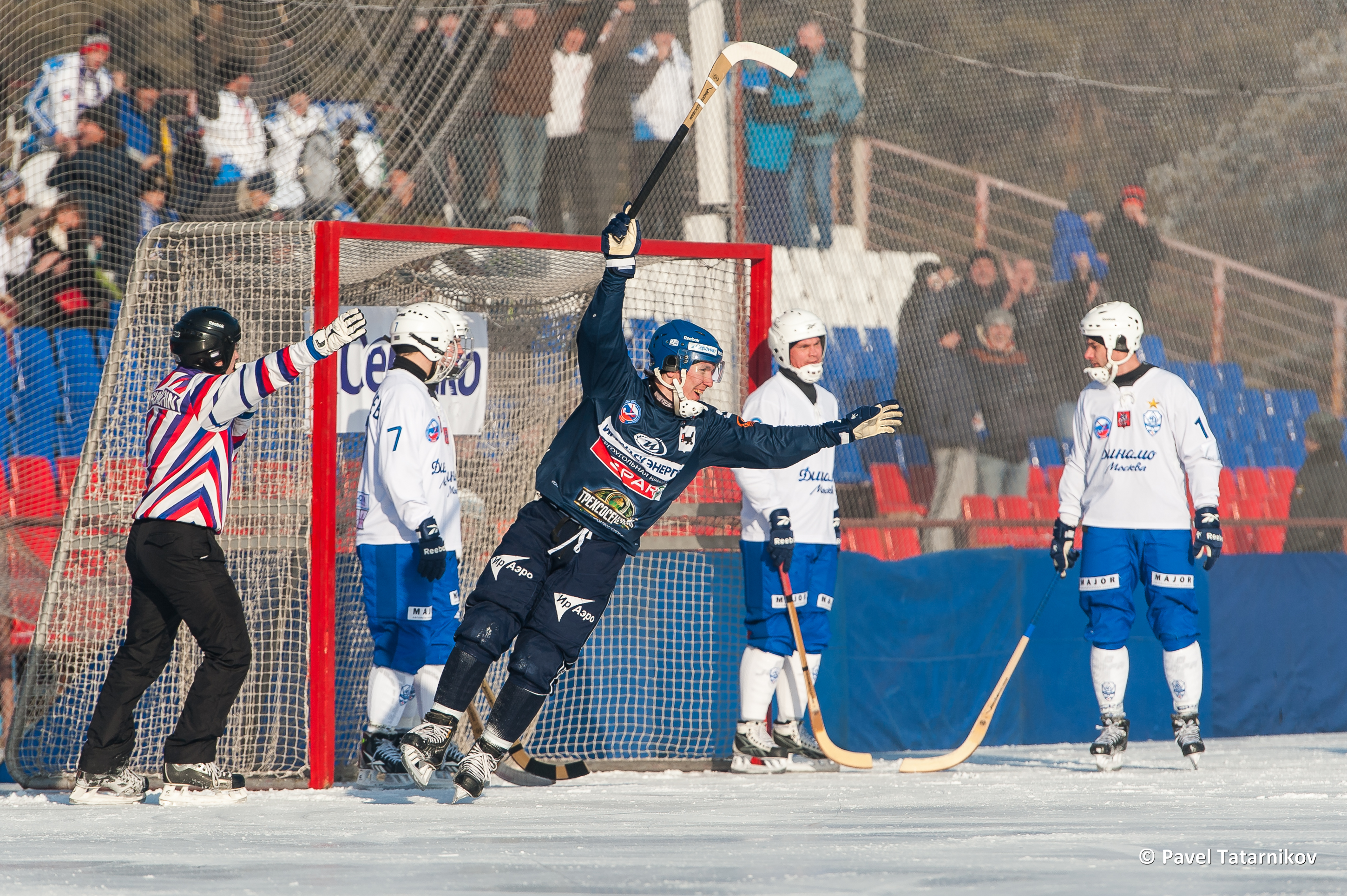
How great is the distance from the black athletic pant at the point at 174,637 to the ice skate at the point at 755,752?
6.84ft

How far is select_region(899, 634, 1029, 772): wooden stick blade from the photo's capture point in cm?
A: 602

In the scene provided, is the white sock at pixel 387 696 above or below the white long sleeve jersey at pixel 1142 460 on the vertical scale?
below

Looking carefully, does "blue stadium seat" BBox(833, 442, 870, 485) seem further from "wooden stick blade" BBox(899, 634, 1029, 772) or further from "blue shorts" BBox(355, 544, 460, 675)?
"blue shorts" BBox(355, 544, 460, 675)

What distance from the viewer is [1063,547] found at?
6.20m

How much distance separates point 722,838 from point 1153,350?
5.97 m

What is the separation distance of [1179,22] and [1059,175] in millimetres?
1379

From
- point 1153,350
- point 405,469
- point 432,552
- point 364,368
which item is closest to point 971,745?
point 432,552

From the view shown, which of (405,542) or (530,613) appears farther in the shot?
(405,542)

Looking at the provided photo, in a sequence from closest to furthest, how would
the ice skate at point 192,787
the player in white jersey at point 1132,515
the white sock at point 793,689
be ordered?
the ice skate at point 192,787, the player in white jersey at point 1132,515, the white sock at point 793,689

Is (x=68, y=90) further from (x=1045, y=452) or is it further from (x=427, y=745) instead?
(x=1045, y=452)

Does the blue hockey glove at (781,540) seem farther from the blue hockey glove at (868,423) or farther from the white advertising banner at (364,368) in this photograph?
the white advertising banner at (364,368)

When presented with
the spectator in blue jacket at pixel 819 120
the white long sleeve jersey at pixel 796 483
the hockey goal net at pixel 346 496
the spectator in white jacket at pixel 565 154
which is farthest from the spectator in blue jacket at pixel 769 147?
the white long sleeve jersey at pixel 796 483

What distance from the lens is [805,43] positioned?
8.61 m

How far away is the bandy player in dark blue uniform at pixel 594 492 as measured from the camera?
4648 millimetres
